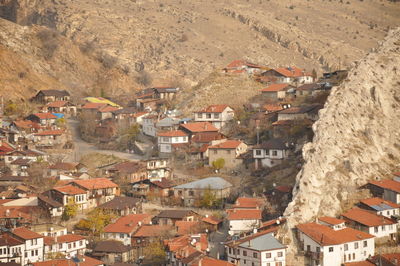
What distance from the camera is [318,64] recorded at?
132 metres

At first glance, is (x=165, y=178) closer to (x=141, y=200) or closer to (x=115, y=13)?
(x=141, y=200)

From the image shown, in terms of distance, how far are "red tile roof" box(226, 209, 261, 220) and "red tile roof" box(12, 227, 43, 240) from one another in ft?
35.2

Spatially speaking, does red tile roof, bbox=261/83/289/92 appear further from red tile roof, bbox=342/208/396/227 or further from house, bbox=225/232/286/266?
house, bbox=225/232/286/266

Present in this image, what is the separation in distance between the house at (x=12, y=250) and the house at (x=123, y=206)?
27.9 feet

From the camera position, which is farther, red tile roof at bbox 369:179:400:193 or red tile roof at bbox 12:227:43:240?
red tile roof at bbox 369:179:400:193

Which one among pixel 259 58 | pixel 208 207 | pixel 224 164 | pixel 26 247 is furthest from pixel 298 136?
pixel 259 58

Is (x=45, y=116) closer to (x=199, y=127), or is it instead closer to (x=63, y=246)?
(x=199, y=127)

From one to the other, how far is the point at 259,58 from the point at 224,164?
6474 centimetres

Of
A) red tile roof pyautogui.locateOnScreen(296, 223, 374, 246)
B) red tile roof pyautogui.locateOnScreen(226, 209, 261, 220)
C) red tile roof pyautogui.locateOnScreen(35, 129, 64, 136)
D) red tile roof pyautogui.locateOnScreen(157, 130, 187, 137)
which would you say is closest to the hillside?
red tile roof pyautogui.locateOnScreen(35, 129, 64, 136)

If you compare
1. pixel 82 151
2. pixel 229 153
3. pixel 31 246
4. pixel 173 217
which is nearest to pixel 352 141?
pixel 229 153

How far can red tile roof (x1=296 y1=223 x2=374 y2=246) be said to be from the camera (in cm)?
4631

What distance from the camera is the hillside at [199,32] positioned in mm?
124500

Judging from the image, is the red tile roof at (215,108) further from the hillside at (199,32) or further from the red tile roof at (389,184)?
the hillside at (199,32)

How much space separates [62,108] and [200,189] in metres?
31.9
